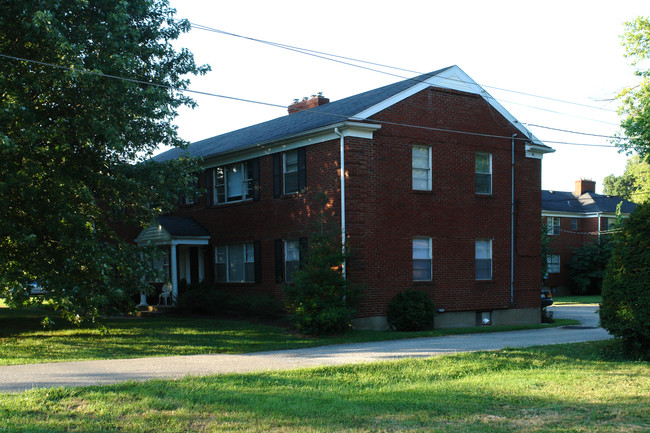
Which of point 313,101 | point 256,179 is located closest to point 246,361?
point 256,179

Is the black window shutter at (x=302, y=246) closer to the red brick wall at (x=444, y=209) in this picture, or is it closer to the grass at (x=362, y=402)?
the red brick wall at (x=444, y=209)

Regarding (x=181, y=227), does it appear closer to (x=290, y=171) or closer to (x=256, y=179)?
(x=256, y=179)

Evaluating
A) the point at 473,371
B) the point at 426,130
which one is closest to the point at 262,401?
the point at 473,371

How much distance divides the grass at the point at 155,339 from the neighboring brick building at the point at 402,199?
196 cm

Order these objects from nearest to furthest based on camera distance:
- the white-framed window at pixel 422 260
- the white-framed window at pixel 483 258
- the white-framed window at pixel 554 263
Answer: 1. the white-framed window at pixel 422 260
2. the white-framed window at pixel 483 258
3. the white-framed window at pixel 554 263

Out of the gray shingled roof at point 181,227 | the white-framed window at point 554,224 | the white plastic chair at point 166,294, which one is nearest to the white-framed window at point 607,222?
the white-framed window at point 554,224

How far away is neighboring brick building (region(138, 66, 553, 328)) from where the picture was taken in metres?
18.7

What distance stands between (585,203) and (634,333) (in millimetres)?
39124

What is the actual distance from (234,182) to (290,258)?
4346 millimetres

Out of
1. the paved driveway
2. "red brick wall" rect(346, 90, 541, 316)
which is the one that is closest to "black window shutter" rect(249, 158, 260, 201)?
"red brick wall" rect(346, 90, 541, 316)

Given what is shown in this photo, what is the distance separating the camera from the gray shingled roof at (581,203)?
46719 mm

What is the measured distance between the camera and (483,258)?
69.8 feet

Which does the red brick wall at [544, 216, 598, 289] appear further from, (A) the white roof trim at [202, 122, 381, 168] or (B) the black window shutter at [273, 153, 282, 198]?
(B) the black window shutter at [273, 153, 282, 198]

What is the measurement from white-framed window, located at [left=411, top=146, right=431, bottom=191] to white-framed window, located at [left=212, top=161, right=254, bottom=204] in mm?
5935
